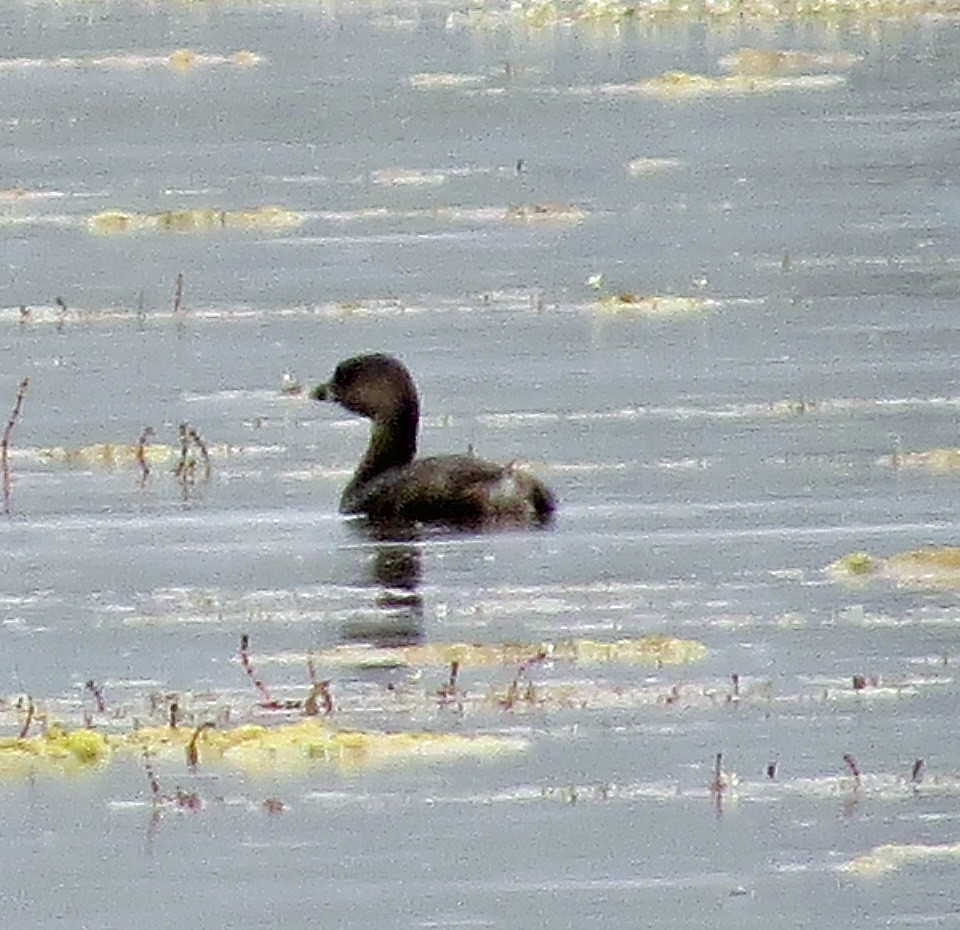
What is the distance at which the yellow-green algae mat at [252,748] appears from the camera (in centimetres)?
1120

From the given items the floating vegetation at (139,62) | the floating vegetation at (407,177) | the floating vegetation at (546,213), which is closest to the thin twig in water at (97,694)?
the floating vegetation at (546,213)

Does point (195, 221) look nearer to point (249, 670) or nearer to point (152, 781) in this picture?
point (249, 670)

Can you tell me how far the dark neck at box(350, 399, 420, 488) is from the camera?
16781 millimetres

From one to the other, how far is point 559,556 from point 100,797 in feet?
14.3

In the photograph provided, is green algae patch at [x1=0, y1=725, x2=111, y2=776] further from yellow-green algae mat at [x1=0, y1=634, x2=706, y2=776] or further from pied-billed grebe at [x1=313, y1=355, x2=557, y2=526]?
pied-billed grebe at [x1=313, y1=355, x2=557, y2=526]

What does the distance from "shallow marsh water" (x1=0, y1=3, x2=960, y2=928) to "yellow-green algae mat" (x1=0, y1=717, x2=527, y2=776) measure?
0.31 feet

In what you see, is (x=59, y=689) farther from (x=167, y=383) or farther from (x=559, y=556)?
(x=167, y=383)

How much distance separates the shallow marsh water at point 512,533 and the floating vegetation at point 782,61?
11.7ft

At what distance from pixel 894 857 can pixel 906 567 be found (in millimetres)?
4410

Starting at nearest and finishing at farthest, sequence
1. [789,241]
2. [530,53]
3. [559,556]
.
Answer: [559,556], [789,241], [530,53]

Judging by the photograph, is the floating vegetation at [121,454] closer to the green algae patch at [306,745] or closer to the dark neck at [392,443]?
the dark neck at [392,443]

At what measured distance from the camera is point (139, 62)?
149ft

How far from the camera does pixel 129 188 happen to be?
31.7 metres

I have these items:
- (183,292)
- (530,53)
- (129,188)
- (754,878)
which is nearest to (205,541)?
(754,878)
